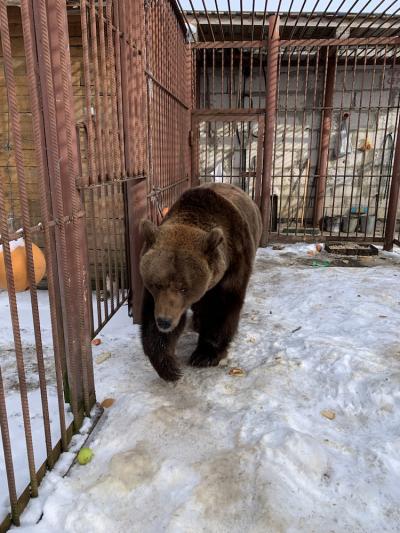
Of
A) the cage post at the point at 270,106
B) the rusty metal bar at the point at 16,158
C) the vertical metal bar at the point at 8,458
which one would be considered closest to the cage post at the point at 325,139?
the cage post at the point at 270,106

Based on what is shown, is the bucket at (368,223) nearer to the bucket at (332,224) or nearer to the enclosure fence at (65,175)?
the bucket at (332,224)

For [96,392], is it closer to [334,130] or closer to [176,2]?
[176,2]

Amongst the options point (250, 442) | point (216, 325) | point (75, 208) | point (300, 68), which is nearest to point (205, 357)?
point (216, 325)

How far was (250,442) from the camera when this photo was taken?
2289 mm

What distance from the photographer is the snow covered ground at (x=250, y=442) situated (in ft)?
5.98

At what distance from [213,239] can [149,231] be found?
426mm

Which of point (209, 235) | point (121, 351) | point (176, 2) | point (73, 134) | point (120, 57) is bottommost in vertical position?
point (121, 351)

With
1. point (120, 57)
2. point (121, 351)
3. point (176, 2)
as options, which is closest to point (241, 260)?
point (121, 351)

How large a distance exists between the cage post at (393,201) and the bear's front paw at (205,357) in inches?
208

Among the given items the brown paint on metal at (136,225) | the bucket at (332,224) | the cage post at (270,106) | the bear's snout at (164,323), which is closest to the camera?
the bear's snout at (164,323)

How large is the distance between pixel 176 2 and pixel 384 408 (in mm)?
4984

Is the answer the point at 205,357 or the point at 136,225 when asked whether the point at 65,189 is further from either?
the point at 205,357

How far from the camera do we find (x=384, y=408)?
261 cm

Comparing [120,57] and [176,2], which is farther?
[176,2]
